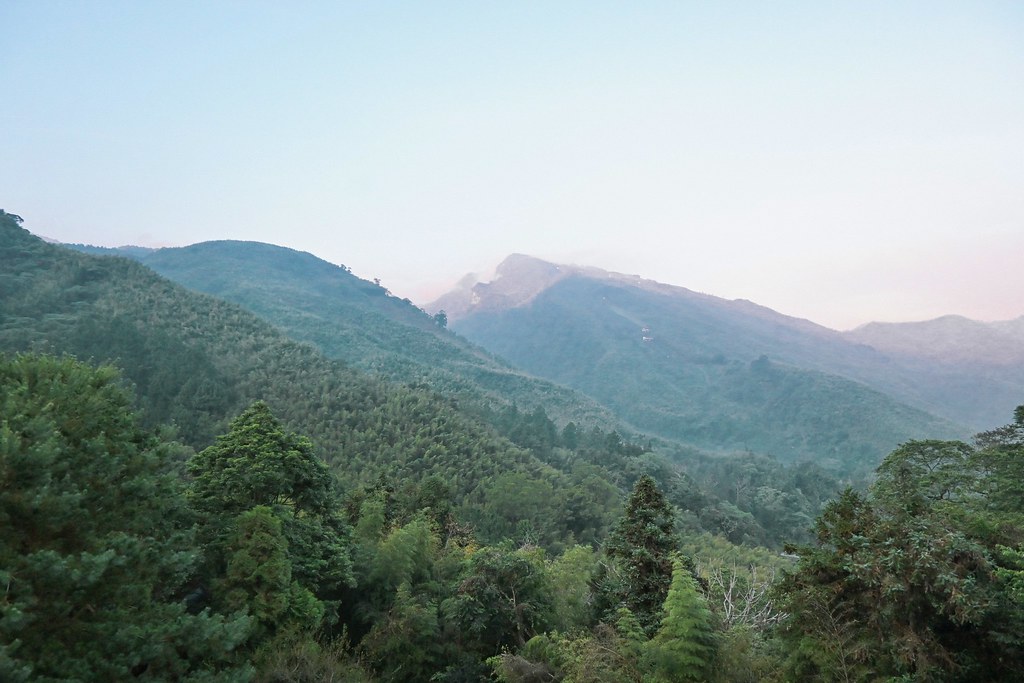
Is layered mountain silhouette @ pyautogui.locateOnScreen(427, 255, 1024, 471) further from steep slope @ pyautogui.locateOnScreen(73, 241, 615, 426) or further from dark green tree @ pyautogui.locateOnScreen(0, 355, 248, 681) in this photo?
dark green tree @ pyautogui.locateOnScreen(0, 355, 248, 681)

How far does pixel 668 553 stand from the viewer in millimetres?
12672

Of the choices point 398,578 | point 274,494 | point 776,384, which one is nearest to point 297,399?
point 398,578

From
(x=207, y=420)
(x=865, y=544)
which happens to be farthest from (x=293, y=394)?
(x=865, y=544)

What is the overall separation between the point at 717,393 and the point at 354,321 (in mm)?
89004

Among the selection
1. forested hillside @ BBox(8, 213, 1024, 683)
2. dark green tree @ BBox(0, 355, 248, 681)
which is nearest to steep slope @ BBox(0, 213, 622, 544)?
forested hillside @ BBox(8, 213, 1024, 683)

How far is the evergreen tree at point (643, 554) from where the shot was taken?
40.1 ft

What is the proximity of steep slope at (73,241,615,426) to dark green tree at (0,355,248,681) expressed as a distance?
4231cm

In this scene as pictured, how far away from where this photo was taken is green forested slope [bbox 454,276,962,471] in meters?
102

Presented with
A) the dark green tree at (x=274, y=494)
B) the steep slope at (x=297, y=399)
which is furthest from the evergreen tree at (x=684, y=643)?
the steep slope at (x=297, y=399)

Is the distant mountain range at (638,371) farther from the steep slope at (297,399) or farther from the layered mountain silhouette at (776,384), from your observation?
the steep slope at (297,399)

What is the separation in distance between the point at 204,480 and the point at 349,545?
3.94 metres

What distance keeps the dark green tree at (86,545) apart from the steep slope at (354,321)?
42.3 meters

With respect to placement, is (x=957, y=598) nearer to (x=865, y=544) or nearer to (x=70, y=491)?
(x=865, y=544)

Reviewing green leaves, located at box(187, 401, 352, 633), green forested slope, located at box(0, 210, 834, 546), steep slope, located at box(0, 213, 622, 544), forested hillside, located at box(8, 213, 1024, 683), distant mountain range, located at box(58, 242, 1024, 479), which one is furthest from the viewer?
distant mountain range, located at box(58, 242, 1024, 479)
